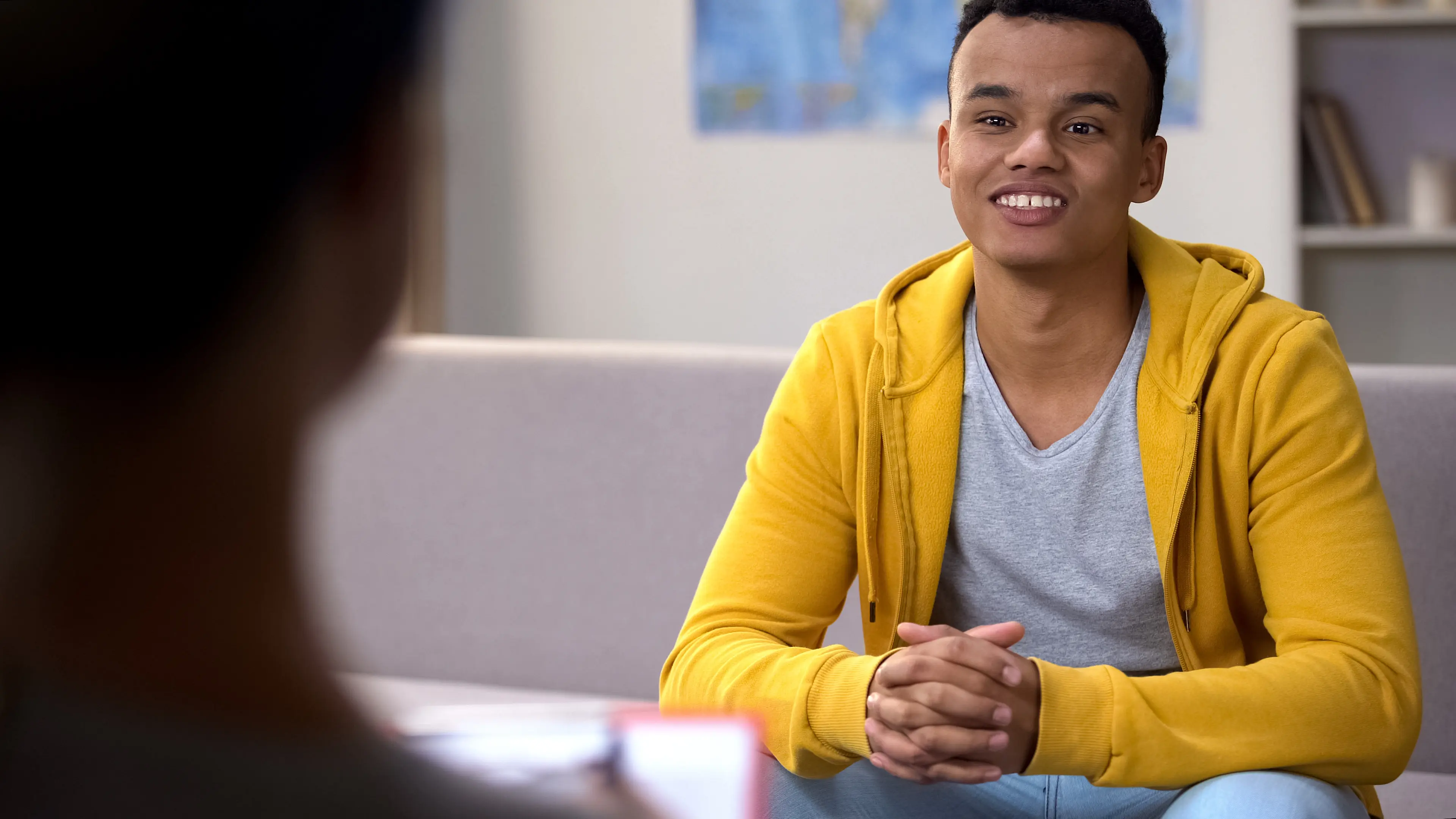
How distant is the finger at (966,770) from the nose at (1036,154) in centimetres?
43

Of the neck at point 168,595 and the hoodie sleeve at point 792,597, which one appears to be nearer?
the neck at point 168,595

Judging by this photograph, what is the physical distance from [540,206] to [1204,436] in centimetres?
217

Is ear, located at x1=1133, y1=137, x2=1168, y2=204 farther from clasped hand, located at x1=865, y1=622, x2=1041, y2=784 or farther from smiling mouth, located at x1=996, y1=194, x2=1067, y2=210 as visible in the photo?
clasped hand, located at x1=865, y1=622, x2=1041, y2=784

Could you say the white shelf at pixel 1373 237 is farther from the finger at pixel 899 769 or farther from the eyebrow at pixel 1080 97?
the finger at pixel 899 769

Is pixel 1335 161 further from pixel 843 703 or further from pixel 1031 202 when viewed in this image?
pixel 843 703

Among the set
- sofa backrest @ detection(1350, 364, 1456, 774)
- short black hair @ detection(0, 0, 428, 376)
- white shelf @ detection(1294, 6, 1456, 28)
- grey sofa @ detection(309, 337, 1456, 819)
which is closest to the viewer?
short black hair @ detection(0, 0, 428, 376)

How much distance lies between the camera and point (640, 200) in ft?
9.53

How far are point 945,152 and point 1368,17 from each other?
1770mm

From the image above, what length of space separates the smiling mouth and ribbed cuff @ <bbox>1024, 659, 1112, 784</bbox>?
348 millimetres

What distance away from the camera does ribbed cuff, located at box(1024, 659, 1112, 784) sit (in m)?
0.81

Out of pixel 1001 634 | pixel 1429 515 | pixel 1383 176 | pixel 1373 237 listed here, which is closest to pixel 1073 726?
pixel 1001 634

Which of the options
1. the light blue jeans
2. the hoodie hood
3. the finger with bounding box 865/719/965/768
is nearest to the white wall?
the hoodie hood

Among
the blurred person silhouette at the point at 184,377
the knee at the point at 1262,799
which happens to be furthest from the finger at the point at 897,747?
the blurred person silhouette at the point at 184,377

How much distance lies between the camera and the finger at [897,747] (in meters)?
0.81
